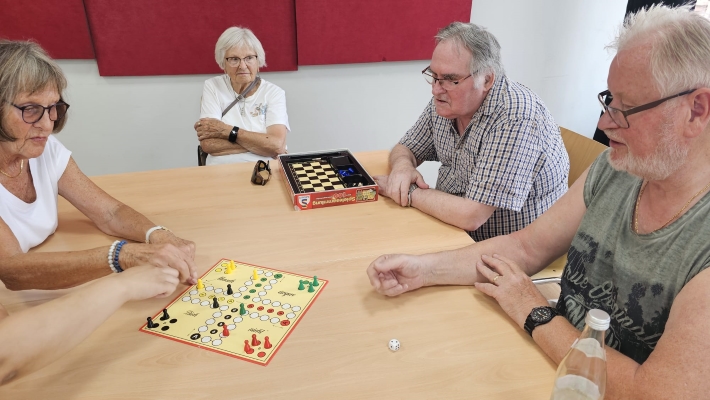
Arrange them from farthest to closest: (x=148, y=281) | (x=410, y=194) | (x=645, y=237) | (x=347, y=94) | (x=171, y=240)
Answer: (x=347, y=94)
(x=410, y=194)
(x=171, y=240)
(x=148, y=281)
(x=645, y=237)

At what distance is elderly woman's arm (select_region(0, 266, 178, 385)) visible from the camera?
854mm

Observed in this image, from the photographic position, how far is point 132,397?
36.5 inches

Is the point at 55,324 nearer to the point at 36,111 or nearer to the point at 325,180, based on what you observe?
the point at 36,111

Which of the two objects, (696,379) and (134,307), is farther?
(134,307)

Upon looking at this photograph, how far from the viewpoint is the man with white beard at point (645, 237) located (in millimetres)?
852

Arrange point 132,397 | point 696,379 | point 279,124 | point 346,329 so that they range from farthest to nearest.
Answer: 1. point 279,124
2. point 346,329
3. point 132,397
4. point 696,379

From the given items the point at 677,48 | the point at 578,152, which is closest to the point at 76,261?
the point at 677,48

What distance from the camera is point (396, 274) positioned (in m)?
1.27

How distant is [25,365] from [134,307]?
328 mm

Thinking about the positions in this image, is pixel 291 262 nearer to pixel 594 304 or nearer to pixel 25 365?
pixel 25 365

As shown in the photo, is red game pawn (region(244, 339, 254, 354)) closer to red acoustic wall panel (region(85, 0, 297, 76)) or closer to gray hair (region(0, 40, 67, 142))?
gray hair (region(0, 40, 67, 142))

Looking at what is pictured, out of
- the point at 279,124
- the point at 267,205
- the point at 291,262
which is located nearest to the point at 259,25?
the point at 279,124

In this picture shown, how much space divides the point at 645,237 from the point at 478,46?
3.17ft

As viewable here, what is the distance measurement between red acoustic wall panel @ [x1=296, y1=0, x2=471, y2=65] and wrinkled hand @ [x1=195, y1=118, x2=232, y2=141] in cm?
88
